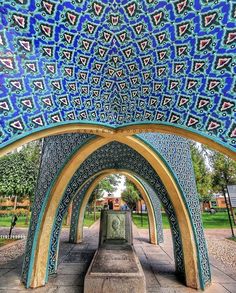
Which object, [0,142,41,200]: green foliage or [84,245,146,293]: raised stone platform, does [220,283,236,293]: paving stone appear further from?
[0,142,41,200]: green foliage

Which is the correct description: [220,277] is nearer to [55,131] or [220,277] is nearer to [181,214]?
[181,214]

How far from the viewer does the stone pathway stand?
4.63 m

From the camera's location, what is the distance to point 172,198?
16.7 feet

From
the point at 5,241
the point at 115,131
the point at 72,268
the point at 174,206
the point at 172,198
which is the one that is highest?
the point at 115,131

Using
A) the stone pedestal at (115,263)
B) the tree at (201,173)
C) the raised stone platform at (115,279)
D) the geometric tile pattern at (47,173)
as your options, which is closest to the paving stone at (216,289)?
the stone pedestal at (115,263)

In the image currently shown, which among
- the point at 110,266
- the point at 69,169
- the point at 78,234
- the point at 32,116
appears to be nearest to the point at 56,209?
the point at 69,169

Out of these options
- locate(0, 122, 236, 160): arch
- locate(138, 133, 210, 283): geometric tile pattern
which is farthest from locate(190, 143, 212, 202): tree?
locate(0, 122, 236, 160): arch

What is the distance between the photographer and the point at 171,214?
18.3 feet

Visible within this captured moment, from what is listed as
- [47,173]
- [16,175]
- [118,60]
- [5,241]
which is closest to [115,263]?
[47,173]

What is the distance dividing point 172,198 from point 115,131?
2722 mm

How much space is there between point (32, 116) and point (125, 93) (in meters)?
1.36

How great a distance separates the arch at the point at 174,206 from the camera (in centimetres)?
469

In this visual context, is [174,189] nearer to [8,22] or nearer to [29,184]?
[8,22]

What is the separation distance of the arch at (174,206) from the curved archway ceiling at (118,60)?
6.12 ft
